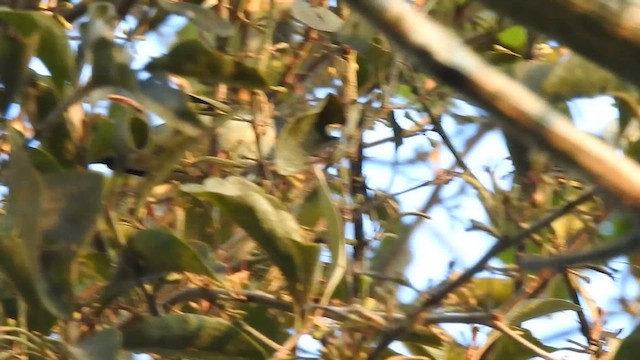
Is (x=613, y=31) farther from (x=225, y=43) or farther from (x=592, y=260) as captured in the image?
(x=225, y=43)

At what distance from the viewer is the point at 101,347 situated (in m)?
0.39

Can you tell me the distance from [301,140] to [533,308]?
0.49ft

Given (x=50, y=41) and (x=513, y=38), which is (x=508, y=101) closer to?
(x=50, y=41)

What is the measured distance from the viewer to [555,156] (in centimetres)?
23

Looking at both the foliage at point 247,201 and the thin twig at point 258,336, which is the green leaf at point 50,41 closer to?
the foliage at point 247,201

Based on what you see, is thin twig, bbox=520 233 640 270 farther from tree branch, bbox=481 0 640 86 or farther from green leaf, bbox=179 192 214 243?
green leaf, bbox=179 192 214 243

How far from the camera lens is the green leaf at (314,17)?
53 centimetres

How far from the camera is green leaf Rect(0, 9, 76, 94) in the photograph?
1.46ft

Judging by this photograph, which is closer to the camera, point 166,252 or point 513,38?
A: point 166,252

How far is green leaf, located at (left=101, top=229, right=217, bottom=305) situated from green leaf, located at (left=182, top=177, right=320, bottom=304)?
0.03 m

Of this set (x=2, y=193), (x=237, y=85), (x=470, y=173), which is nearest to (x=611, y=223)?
(x=470, y=173)

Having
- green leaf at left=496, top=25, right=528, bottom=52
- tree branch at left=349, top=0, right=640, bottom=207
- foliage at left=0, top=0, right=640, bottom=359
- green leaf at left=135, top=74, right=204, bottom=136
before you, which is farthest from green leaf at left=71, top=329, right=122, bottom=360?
green leaf at left=496, top=25, right=528, bottom=52

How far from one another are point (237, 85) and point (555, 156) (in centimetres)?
30

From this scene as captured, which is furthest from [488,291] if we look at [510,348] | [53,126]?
[53,126]
